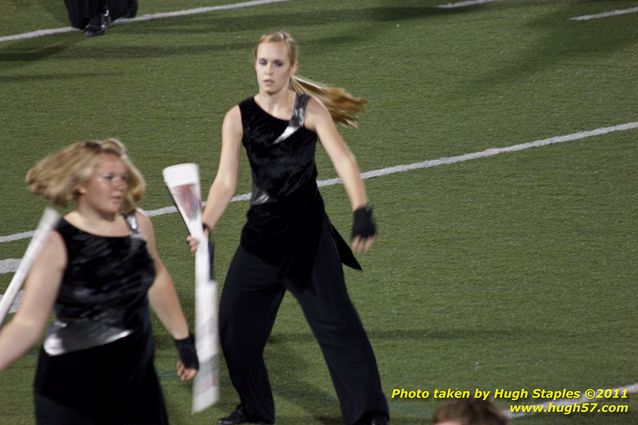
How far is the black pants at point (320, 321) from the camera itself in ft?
19.9

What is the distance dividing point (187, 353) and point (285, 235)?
3.49 ft

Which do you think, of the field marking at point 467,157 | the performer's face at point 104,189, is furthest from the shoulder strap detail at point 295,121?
the field marking at point 467,157

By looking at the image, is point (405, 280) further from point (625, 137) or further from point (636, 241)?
point (625, 137)

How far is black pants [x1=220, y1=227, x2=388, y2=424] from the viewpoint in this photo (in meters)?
6.06

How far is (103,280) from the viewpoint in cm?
475

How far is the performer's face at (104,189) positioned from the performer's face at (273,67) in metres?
1.31

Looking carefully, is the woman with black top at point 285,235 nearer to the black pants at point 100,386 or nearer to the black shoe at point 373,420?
the black shoe at point 373,420

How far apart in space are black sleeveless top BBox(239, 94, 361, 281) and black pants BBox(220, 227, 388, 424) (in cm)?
6

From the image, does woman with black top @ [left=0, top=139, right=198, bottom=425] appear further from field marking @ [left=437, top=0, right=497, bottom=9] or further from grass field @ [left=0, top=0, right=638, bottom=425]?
field marking @ [left=437, top=0, right=497, bottom=9]

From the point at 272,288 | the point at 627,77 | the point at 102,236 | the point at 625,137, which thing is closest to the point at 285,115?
the point at 272,288

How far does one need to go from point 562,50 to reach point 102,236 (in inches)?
297

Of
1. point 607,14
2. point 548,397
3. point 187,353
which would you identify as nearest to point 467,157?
point 548,397

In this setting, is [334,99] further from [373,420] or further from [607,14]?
[607,14]

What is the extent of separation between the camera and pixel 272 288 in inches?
241
